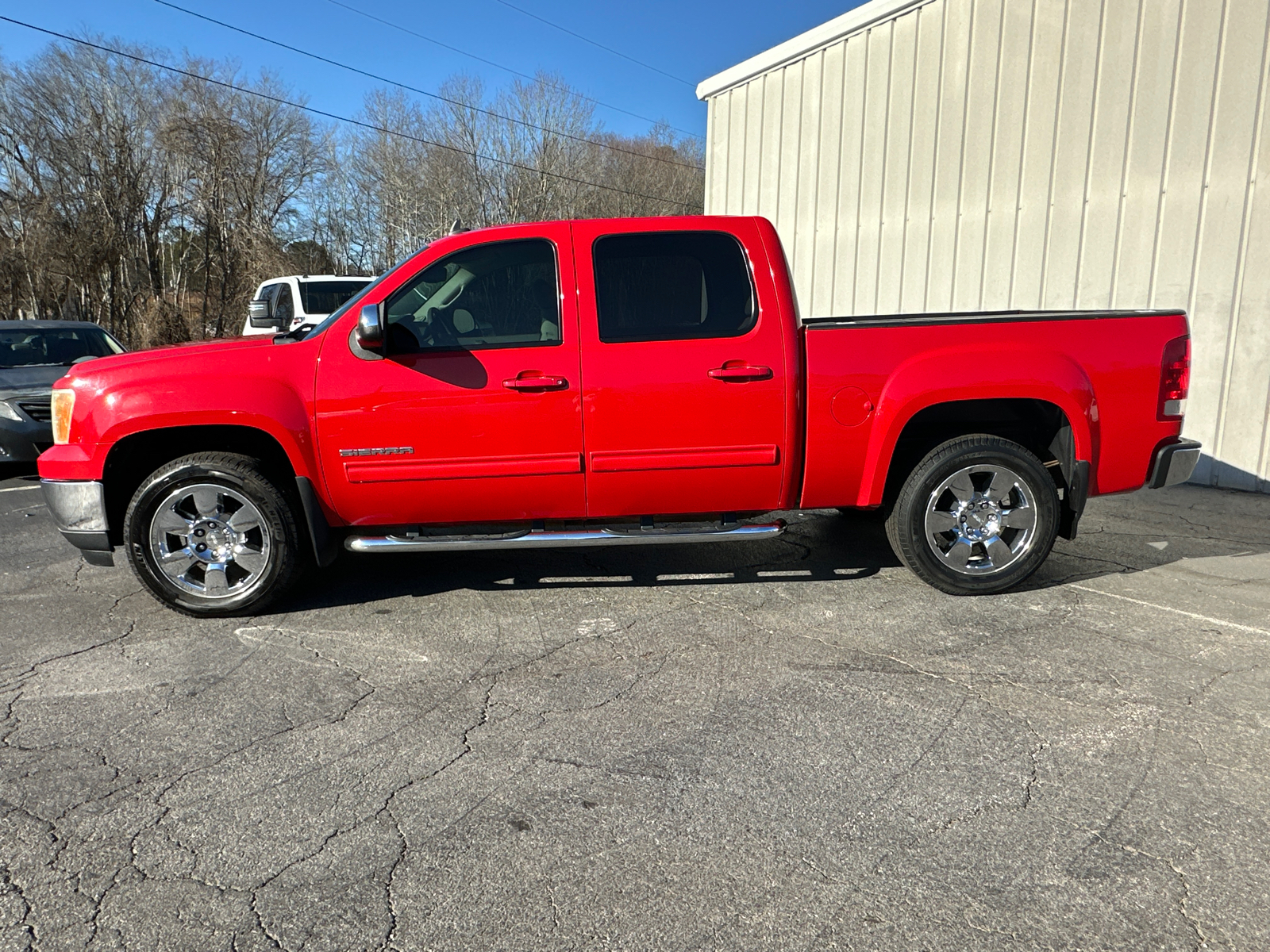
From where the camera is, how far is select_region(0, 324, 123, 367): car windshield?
9.20 m

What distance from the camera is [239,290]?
3353 centimetres

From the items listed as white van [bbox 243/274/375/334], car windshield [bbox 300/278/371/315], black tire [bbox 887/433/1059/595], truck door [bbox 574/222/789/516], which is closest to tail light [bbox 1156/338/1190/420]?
black tire [bbox 887/433/1059/595]

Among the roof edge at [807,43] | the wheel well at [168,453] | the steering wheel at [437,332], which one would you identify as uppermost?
the roof edge at [807,43]

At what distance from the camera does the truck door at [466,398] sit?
4.41 meters

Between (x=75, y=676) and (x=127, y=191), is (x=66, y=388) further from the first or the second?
(x=127, y=191)

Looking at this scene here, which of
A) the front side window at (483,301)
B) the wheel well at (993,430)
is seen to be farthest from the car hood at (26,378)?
the wheel well at (993,430)

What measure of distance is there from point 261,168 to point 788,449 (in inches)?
1353

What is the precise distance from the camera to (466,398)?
4.41 meters

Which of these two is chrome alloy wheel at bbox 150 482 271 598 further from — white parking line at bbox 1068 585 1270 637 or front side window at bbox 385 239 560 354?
white parking line at bbox 1068 585 1270 637

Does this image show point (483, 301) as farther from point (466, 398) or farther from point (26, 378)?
point (26, 378)

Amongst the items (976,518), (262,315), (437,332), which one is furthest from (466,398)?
(976,518)

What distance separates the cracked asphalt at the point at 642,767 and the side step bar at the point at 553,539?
0.37 metres

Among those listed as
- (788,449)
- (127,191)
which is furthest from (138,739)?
(127,191)

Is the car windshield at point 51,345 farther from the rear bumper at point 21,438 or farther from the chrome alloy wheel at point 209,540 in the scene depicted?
the chrome alloy wheel at point 209,540
